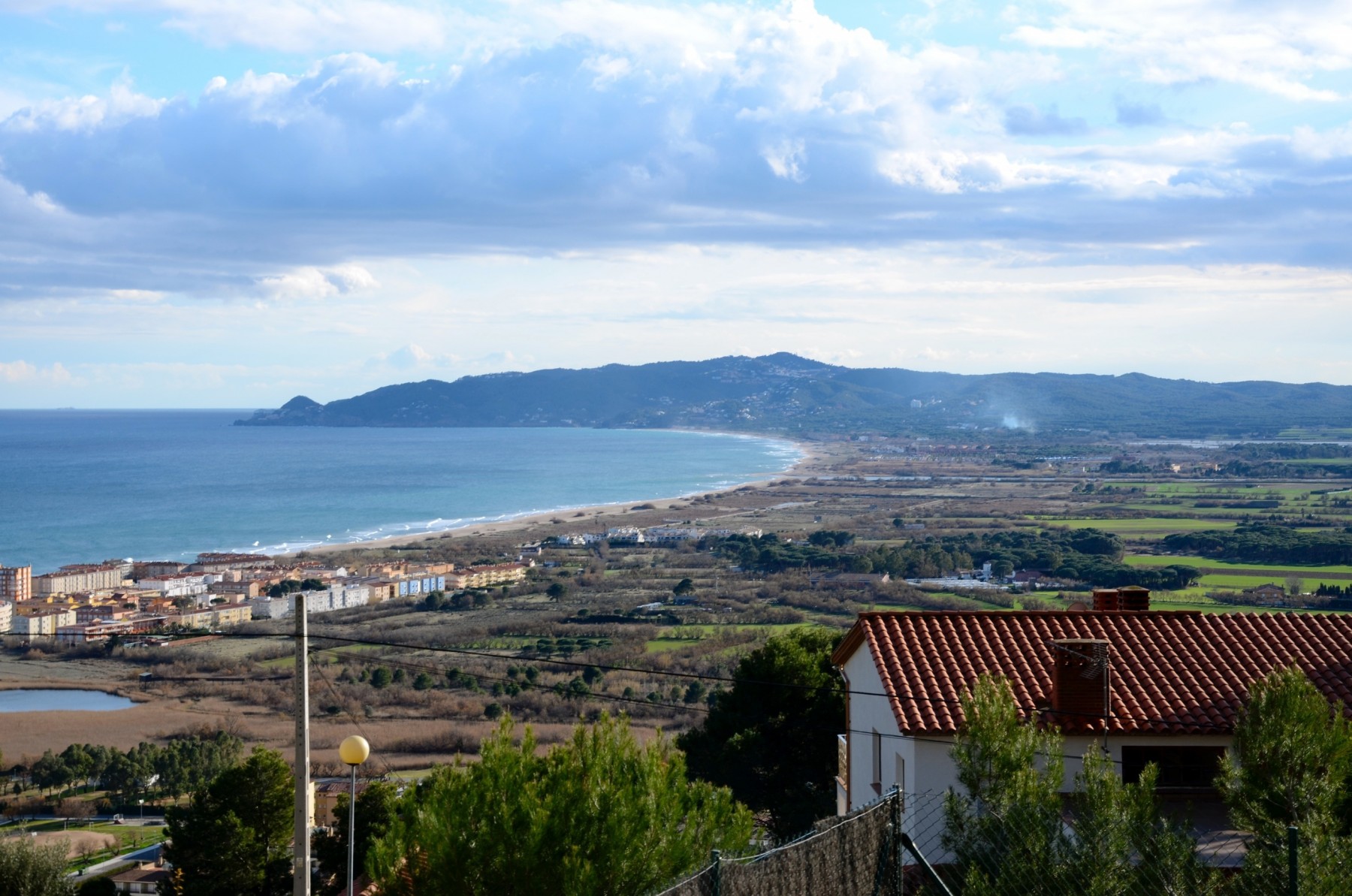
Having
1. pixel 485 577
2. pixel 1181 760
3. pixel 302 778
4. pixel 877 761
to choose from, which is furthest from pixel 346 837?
pixel 485 577

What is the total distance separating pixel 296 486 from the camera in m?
113

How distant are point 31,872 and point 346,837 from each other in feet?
12.3

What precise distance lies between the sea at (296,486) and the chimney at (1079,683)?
60888 millimetres

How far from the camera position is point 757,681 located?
17.3 m

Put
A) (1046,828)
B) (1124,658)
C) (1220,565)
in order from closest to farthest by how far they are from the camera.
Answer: (1046,828) < (1124,658) < (1220,565)

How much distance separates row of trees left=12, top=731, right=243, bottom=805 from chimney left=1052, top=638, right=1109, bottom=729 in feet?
64.6

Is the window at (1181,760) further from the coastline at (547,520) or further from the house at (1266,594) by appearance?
the coastline at (547,520)

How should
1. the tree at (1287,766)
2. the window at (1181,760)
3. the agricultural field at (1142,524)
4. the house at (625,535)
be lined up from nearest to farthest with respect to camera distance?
the tree at (1287,766) → the window at (1181,760) → the agricultural field at (1142,524) → the house at (625,535)

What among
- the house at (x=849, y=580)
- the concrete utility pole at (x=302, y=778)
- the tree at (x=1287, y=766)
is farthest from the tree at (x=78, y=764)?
the house at (x=849, y=580)

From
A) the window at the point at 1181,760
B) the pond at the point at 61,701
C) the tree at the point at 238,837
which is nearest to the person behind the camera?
the window at the point at 1181,760

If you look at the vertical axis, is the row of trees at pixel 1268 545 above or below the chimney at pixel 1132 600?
below

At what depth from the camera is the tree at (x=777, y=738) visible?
1738cm

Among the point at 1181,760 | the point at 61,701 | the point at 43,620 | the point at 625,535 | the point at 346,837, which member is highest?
the point at 1181,760

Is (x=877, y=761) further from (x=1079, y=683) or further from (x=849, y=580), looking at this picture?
(x=849, y=580)
